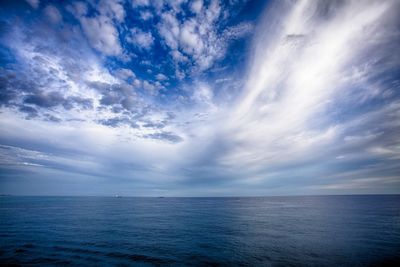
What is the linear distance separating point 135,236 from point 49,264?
17673mm

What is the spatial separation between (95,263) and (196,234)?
2277 centimetres

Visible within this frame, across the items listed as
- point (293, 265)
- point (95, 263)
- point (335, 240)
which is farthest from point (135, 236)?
point (335, 240)

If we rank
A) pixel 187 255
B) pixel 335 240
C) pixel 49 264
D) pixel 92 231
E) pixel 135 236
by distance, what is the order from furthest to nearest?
pixel 92 231
pixel 135 236
pixel 335 240
pixel 187 255
pixel 49 264

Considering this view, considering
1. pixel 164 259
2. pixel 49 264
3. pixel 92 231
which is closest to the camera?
pixel 49 264

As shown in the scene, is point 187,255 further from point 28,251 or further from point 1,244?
point 1,244

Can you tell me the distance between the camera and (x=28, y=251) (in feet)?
97.0

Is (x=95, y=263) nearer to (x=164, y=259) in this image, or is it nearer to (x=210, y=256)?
(x=164, y=259)

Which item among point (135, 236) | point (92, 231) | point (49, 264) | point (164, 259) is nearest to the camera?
point (49, 264)

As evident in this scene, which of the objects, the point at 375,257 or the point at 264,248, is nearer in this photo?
the point at 375,257

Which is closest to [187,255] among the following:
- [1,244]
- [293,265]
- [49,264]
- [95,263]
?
[95,263]

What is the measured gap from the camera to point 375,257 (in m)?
28.6

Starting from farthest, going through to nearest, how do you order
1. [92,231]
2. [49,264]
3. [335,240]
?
[92,231], [335,240], [49,264]

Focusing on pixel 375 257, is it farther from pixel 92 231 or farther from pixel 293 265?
pixel 92 231

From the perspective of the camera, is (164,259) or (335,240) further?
(335,240)
